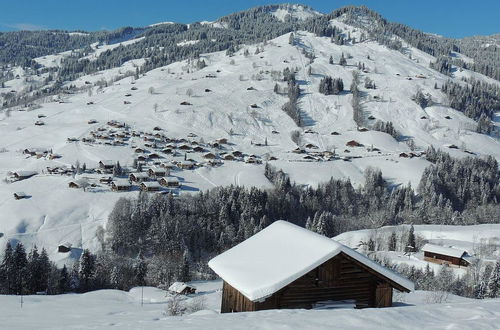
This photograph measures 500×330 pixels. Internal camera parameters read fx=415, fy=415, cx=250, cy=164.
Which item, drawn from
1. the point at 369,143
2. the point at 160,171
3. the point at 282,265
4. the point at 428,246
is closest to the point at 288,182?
the point at 160,171

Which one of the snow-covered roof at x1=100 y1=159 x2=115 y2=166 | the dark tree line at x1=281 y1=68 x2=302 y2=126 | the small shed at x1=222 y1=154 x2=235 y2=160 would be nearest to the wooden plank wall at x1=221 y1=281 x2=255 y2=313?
the snow-covered roof at x1=100 y1=159 x2=115 y2=166

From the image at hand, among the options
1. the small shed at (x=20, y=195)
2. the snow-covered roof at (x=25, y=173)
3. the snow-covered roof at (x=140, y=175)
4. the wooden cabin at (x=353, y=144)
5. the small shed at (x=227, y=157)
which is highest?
the wooden cabin at (x=353, y=144)

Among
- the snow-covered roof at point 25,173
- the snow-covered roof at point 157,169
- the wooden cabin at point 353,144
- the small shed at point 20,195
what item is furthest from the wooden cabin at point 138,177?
the wooden cabin at point 353,144

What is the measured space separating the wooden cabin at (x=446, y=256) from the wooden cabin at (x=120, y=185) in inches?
2121

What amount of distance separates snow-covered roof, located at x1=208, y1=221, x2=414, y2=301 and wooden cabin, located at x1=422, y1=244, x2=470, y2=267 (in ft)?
183

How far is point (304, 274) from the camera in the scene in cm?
1271

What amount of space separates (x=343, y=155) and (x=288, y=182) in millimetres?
30138

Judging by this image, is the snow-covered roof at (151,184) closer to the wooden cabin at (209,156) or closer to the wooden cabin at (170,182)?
the wooden cabin at (170,182)

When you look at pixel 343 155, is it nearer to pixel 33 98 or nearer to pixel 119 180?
pixel 119 180

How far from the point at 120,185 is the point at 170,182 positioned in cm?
1015

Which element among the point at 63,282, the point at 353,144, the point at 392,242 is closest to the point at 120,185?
the point at 63,282

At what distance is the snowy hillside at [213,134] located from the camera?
242 feet

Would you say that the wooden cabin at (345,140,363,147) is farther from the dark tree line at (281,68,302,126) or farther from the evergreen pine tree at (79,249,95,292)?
the evergreen pine tree at (79,249,95,292)

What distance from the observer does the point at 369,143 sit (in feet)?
419
